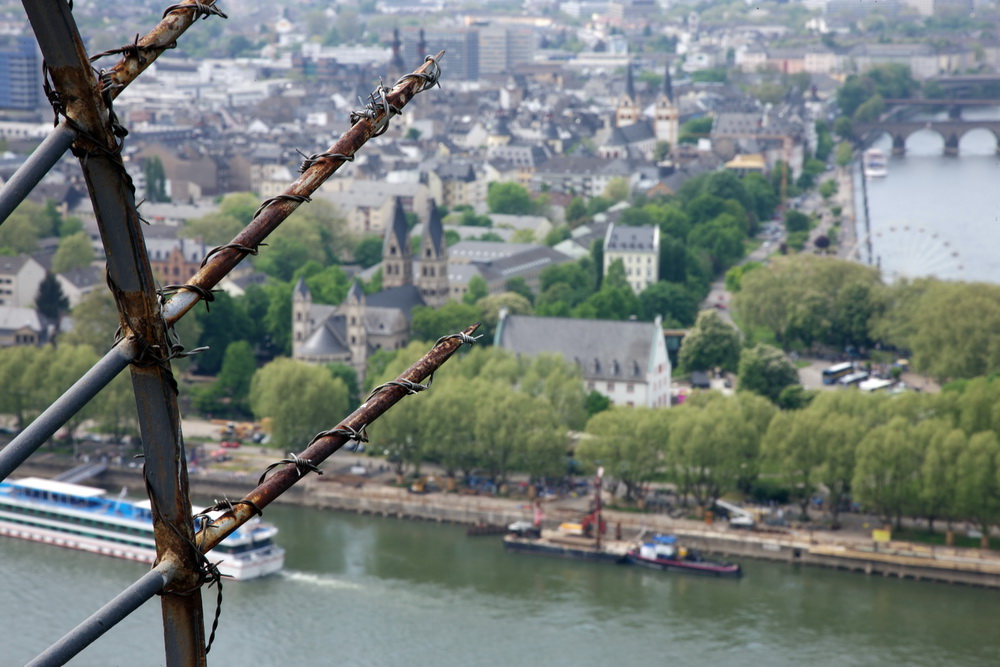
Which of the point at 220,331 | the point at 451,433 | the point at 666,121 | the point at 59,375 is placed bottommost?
the point at 451,433

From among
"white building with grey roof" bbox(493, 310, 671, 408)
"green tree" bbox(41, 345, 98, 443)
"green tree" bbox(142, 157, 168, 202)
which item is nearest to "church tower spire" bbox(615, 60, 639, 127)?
"green tree" bbox(142, 157, 168, 202)

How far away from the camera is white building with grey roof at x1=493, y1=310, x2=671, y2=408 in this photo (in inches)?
A: 794

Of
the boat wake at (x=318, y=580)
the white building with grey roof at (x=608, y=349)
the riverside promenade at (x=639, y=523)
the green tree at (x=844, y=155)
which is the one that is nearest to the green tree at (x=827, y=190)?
the green tree at (x=844, y=155)

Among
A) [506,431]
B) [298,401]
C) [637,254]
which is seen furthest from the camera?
[637,254]

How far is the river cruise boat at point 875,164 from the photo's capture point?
41.9 metres

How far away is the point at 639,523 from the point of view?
54.1 ft

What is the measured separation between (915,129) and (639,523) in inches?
1367

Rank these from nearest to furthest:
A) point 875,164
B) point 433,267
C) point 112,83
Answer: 1. point 112,83
2. point 433,267
3. point 875,164

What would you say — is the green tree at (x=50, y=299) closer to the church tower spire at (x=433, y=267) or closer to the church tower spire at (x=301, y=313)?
the church tower spire at (x=301, y=313)

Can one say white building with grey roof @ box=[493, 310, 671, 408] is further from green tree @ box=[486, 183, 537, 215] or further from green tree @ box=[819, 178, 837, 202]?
green tree @ box=[819, 178, 837, 202]

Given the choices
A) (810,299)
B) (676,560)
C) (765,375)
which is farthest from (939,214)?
(676,560)

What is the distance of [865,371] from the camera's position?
23.0 metres

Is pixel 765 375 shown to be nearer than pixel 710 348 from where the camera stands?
Yes

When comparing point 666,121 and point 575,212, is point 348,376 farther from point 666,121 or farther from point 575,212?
point 666,121
